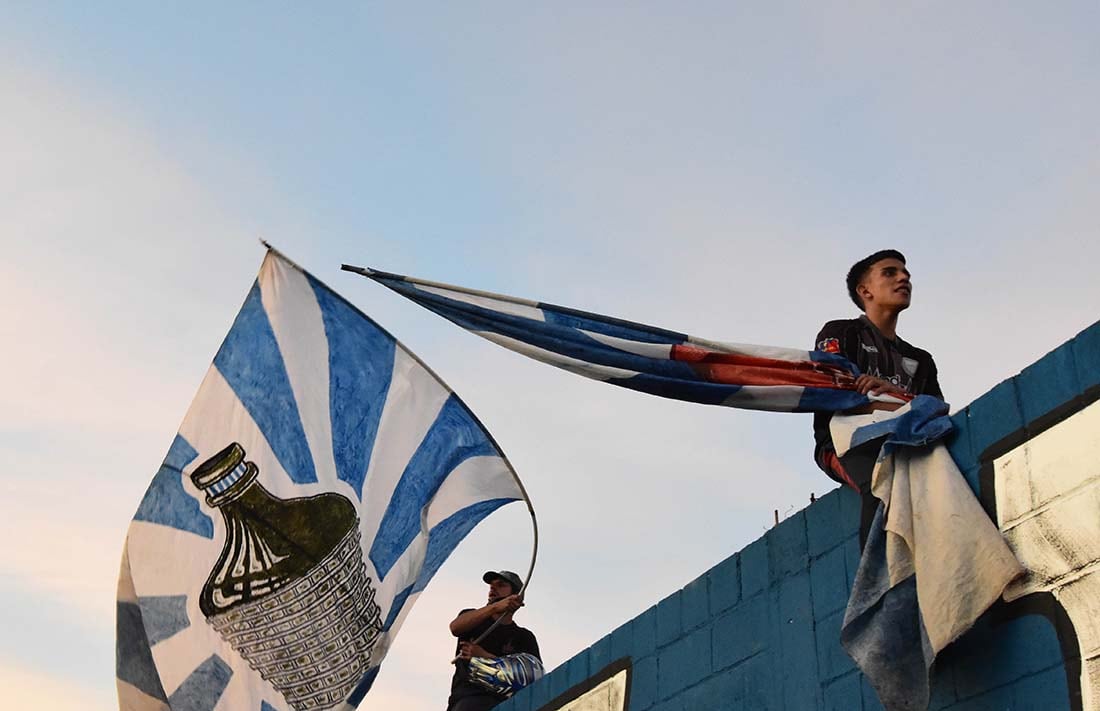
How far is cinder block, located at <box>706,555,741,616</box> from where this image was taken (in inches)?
252

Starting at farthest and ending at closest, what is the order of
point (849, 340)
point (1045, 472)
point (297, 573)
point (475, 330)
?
point (297, 573) < point (475, 330) < point (849, 340) < point (1045, 472)

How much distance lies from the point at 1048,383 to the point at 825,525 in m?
1.37

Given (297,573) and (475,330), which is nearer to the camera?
(475,330)

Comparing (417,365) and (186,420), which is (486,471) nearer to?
(417,365)

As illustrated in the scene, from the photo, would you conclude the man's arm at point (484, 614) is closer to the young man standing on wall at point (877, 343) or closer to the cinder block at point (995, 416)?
the young man standing on wall at point (877, 343)

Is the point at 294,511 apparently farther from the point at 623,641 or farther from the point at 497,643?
the point at 623,641

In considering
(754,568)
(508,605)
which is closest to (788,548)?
(754,568)

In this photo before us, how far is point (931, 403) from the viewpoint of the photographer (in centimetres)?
527

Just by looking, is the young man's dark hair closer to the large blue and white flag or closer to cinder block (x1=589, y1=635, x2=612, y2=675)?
cinder block (x1=589, y1=635, x2=612, y2=675)

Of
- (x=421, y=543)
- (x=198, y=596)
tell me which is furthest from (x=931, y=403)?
(x=198, y=596)

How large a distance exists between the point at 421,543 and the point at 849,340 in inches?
138

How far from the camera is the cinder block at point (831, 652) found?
5449mm

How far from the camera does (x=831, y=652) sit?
5.54 metres

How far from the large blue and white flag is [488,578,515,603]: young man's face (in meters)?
0.54
